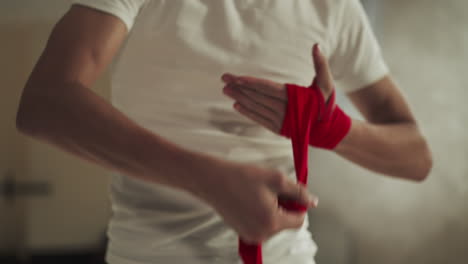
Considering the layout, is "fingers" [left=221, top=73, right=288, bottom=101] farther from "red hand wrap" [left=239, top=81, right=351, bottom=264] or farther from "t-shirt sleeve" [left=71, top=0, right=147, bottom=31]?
"t-shirt sleeve" [left=71, top=0, right=147, bottom=31]

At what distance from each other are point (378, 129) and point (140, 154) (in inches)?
17.6

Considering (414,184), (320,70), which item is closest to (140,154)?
(320,70)

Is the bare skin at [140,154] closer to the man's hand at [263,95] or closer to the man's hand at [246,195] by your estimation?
the man's hand at [246,195]

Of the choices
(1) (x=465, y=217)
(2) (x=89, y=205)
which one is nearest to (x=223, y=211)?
(1) (x=465, y=217)

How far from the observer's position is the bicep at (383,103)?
0.81 meters

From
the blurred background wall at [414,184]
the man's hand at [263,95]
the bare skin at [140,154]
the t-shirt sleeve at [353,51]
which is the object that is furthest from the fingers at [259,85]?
the blurred background wall at [414,184]

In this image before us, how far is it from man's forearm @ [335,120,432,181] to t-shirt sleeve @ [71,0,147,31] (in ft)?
1.18

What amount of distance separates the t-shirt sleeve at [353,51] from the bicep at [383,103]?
0.01m

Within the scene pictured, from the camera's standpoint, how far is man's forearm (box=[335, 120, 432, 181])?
72cm

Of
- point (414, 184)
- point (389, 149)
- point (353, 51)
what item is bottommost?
point (414, 184)

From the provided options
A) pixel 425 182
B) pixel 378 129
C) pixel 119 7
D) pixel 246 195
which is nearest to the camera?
pixel 246 195

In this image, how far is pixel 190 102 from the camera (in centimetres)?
64

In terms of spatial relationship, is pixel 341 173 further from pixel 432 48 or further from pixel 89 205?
pixel 89 205

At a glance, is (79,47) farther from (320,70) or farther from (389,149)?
(389,149)
